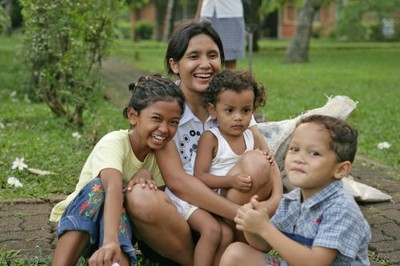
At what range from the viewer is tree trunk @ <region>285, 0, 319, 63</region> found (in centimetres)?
1834

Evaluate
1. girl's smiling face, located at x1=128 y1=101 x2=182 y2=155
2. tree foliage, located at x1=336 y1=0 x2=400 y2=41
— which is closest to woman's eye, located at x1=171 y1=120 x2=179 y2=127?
girl's smiling face, located at x1=128 y1=101 x2=182 y2=155

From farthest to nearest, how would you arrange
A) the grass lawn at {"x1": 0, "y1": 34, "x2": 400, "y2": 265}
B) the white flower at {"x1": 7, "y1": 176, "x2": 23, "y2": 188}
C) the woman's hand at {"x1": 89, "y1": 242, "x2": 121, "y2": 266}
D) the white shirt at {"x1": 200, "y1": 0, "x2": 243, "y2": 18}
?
the white shirt at {"x1": 200, "y1": 0, "x2": 243, "y2": 18}
the grass lawn at {"x1": 0, "y1": 34, "x2": 400, "y2": 265}
the white flower at {"x1": 7, "y1": 176, "x2": 23, "y2": 188}
the woman's hand at {"x1": 89, "y1": 242, "x2": 121, "y2": 266}

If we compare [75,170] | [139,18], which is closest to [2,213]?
[75,170]

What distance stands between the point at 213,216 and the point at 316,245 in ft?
2.81

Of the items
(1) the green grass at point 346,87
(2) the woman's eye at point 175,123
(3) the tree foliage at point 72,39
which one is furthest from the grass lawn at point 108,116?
(2) the woman's eye at point 175,123

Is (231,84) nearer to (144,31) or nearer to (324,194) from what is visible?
(324,194)

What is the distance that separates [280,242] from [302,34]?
1632 cm

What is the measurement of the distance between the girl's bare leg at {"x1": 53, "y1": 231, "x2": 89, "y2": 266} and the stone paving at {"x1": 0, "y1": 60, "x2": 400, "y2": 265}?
441mm

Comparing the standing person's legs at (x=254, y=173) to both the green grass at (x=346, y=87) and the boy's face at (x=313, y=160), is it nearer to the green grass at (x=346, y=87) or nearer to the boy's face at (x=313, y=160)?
the boy's face at (x=313, y=160)

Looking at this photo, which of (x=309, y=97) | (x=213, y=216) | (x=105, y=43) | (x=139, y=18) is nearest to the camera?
(x=213, y=216)

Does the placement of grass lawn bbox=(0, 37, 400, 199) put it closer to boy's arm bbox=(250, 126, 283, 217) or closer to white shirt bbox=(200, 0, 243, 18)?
white shirt bbox=(200, 0, 243, 18)

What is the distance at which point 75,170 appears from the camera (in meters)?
5.73

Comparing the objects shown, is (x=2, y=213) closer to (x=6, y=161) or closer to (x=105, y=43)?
(x=6, y=161)

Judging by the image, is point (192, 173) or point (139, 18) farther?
point (139, 18)
